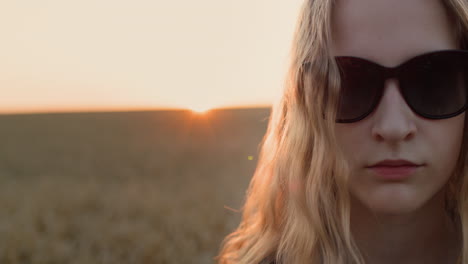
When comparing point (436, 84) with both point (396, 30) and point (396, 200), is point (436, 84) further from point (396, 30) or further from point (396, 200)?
point (396, 200)

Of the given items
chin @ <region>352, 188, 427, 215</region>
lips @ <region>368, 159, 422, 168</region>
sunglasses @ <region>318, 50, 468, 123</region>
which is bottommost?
chin @ <region>352, 188, 427, 215</region>

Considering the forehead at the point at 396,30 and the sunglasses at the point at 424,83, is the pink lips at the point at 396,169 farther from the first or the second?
the forehead at the point at 396,30

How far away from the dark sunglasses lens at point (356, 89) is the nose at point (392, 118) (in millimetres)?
28

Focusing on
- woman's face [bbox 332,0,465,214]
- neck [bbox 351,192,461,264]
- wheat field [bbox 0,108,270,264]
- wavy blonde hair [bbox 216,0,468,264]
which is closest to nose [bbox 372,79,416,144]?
woman's face [bbox 332,0,465,214]

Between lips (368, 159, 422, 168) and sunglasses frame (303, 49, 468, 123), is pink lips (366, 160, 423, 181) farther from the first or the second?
sunglasses frame (303, 49, 468, 123)

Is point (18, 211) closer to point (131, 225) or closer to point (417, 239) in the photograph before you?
point (131, 225)

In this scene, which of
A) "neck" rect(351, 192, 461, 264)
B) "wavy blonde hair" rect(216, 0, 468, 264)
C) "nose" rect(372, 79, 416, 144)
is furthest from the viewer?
"neck" rect(351, 192, 461, 264)

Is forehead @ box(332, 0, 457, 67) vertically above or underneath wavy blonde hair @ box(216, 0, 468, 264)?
above

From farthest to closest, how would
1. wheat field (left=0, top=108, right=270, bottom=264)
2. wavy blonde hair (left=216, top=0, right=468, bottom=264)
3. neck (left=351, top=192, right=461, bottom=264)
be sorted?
1. wheat field (left=0, top=108, right=270, bottom=264)
2. neck (left=351, top=192, right=461, bottom=264)
3. wavy blonde hair (left=216, top=0, right=468, bottom=264)

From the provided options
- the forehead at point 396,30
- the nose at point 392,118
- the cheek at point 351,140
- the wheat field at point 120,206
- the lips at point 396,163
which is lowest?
the wheat field at point 120,206

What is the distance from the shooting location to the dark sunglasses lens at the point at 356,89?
1.09m

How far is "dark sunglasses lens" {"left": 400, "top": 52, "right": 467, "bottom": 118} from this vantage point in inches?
42.3

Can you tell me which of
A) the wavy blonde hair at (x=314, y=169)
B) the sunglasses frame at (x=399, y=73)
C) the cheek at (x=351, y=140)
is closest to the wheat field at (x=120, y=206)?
the wavy blonde hair at (x=314, y=169)

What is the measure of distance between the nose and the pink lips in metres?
0.07
